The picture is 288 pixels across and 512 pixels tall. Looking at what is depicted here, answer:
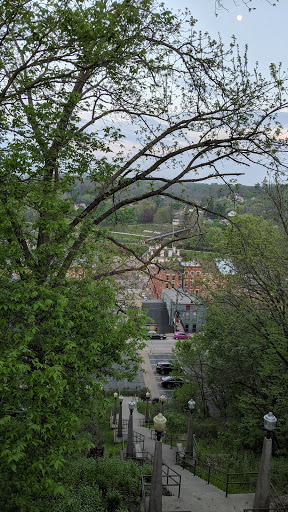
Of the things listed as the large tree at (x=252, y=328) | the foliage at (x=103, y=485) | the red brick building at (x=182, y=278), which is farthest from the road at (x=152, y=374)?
the foliage at (x=103, y=485)

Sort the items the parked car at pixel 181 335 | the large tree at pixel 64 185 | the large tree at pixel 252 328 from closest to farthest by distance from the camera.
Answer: the large tree at pixel 64 185 < the large tree at pixel 252 328 < the parked car at pixel 181 335

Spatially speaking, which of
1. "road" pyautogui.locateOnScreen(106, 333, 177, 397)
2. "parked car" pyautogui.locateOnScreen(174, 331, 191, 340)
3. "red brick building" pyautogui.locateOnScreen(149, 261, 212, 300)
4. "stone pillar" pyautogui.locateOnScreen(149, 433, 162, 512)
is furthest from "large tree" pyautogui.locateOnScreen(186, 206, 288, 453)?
"parked car" pyautogui.locateOnScreen(174, 331, 191, 340)

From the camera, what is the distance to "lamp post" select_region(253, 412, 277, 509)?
7582 millimetres

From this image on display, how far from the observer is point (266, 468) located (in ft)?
25.2

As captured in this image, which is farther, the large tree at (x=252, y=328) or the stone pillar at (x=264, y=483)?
the large tree at (x=252, y=328)

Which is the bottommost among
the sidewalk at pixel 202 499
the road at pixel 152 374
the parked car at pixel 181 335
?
the road at pixel 152 374

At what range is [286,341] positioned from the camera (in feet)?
40.0

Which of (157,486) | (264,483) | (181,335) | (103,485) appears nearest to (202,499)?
(264,483)

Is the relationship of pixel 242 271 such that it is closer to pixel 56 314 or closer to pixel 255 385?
pixel 255 385

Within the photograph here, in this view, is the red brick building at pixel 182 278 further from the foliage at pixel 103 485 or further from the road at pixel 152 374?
the road at pixel 152 374

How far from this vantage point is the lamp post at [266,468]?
7.58m

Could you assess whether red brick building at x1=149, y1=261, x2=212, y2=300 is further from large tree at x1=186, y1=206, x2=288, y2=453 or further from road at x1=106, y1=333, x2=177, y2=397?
road at x1=106, y1=333, x2=177, y2=397

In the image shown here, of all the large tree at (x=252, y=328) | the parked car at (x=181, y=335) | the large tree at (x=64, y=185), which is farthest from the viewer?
the parked car at (x=181, y=335)

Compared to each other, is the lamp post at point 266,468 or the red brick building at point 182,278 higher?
the red brick building at point 182,278
